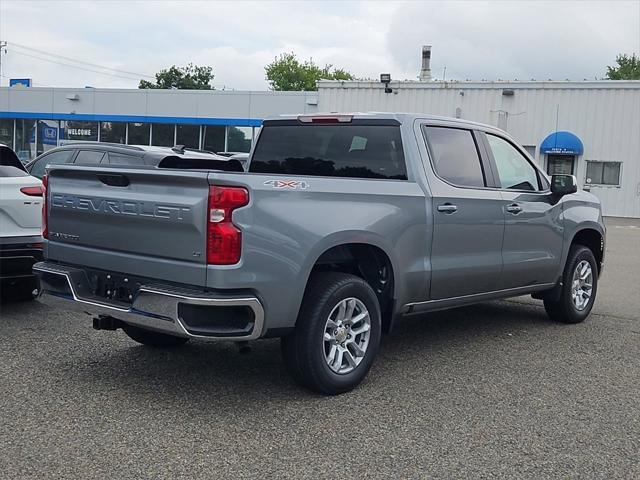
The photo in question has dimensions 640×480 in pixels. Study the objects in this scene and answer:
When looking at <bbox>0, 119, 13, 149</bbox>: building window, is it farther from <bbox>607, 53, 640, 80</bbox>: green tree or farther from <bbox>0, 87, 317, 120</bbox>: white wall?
<bbox>607, 53, 640, 80</bbox>: green tree

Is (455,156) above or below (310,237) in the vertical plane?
above

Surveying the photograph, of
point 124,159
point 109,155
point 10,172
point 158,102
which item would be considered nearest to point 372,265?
point 10,172

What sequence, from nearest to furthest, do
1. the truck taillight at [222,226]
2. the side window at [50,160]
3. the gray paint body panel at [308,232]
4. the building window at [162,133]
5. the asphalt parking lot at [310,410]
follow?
the asphalt parking lot at [310,410] → the truck taillight at [222,226] → the gray paint body panel at [308,232] → the side window at [50,160] → the building window at [162,133]

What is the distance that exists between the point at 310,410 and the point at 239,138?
29.3 m

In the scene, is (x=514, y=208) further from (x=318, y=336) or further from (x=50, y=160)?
(x=50, y=160)

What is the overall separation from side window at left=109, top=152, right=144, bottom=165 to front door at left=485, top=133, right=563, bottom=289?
420cm

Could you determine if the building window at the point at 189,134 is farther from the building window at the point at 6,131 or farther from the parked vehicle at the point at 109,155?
the parked vehicle at the point at 109,155

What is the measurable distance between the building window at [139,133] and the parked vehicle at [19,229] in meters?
29.5

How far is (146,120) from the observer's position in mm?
35250

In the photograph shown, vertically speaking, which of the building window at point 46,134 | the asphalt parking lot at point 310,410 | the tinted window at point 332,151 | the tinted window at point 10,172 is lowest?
the asphalt parking lot at point 310,410

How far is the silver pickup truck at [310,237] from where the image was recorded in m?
4.33

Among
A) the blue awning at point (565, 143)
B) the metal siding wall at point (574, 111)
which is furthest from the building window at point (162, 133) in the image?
the blue awning at point (565, 143)

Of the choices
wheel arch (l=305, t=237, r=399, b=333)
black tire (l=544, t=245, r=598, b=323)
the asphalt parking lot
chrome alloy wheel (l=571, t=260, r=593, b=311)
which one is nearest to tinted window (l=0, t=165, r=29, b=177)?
the asphalt parking lot

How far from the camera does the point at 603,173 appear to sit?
27469mm
